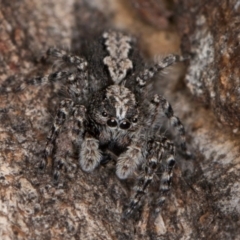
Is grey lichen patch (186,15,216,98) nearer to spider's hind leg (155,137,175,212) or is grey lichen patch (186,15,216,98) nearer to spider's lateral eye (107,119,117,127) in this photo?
spider's hind leg (155,137,175,212)

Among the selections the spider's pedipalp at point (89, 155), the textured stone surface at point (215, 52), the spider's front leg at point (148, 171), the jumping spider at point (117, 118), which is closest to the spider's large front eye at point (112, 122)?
the jumping spider at point (117, 118)

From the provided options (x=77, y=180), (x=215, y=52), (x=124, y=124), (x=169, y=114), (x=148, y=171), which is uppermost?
(x=215, y=52)

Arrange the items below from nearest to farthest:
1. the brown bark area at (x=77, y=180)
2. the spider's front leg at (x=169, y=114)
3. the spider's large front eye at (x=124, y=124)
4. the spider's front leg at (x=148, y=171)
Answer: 1. the brown bark area at (x=77, y=180)
2. the spider's front leg at (x=148, y=171)
3. the spider's large front eye at (x=124, y=124)
4. the spider's front leg at (x=169, y=114)

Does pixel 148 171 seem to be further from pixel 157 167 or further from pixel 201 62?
pixel 201 62

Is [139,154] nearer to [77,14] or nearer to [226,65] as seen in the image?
[226,65]

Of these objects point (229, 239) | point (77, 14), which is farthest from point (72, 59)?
point (229, 239)

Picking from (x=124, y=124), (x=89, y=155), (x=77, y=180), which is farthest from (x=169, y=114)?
(x=77, y=180)

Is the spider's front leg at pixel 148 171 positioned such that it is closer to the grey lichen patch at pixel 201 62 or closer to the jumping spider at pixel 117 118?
the jumping spider at pixel 117 118
